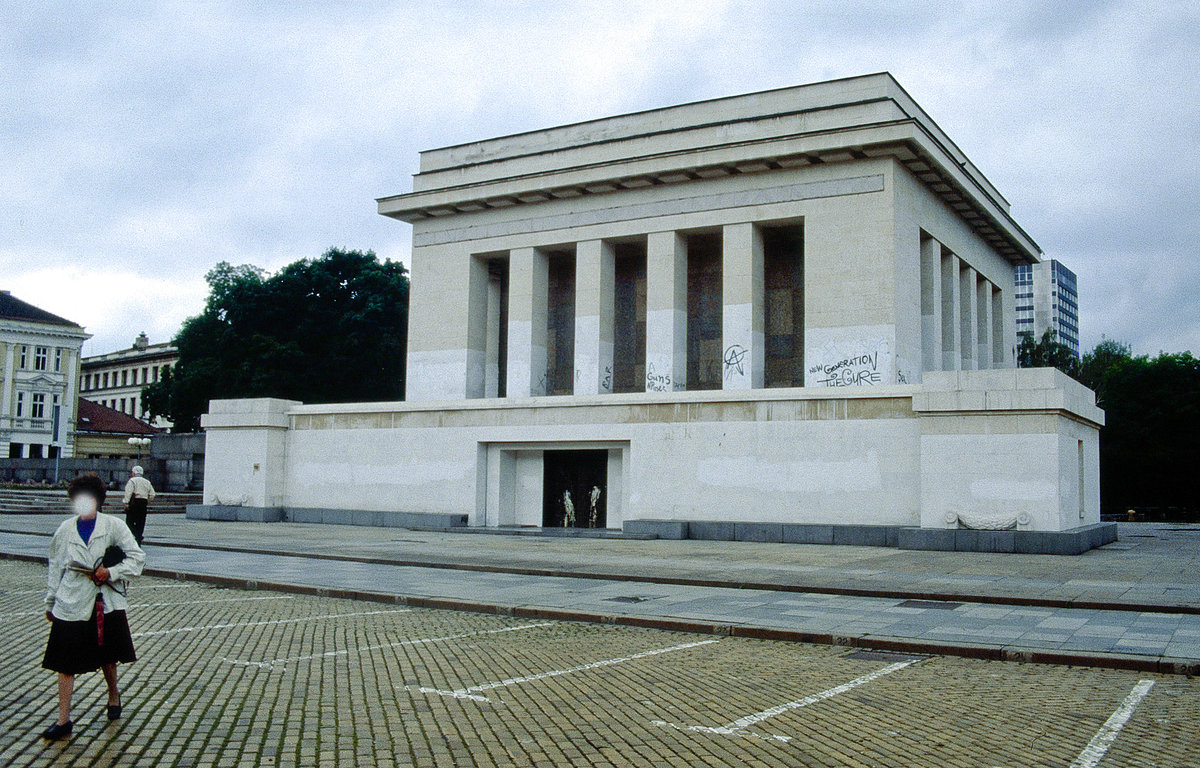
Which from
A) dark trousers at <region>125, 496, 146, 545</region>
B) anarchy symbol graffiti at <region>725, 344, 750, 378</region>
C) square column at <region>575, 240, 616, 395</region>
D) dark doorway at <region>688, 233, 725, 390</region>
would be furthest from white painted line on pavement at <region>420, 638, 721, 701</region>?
dark doorway at <region>688, 233, 725, 390</region>


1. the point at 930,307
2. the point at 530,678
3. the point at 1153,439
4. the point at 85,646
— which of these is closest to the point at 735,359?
the point at 930,307

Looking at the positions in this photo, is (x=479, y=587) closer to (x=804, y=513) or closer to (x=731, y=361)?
(x=804, y=513)

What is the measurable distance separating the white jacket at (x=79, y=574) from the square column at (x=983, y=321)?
44.9m

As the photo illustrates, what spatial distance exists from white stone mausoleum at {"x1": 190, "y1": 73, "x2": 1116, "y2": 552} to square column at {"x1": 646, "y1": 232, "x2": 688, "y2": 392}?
10 cm

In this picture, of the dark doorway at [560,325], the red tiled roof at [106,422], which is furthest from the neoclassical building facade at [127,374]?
the dark doorway at [560,325]

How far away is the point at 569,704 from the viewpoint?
8047 mm

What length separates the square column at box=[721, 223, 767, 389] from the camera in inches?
1442

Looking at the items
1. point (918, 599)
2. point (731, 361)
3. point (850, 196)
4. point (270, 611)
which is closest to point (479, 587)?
point (270, 611)

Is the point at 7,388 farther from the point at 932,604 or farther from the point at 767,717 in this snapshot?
the point at 767,717

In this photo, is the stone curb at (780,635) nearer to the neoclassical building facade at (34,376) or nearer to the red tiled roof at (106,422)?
the neoclassical building facade at (34,376)

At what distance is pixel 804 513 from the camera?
27.8 meters

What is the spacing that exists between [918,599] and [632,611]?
4.73m

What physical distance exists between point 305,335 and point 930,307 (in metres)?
36.8

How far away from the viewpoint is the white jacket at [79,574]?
721cm
